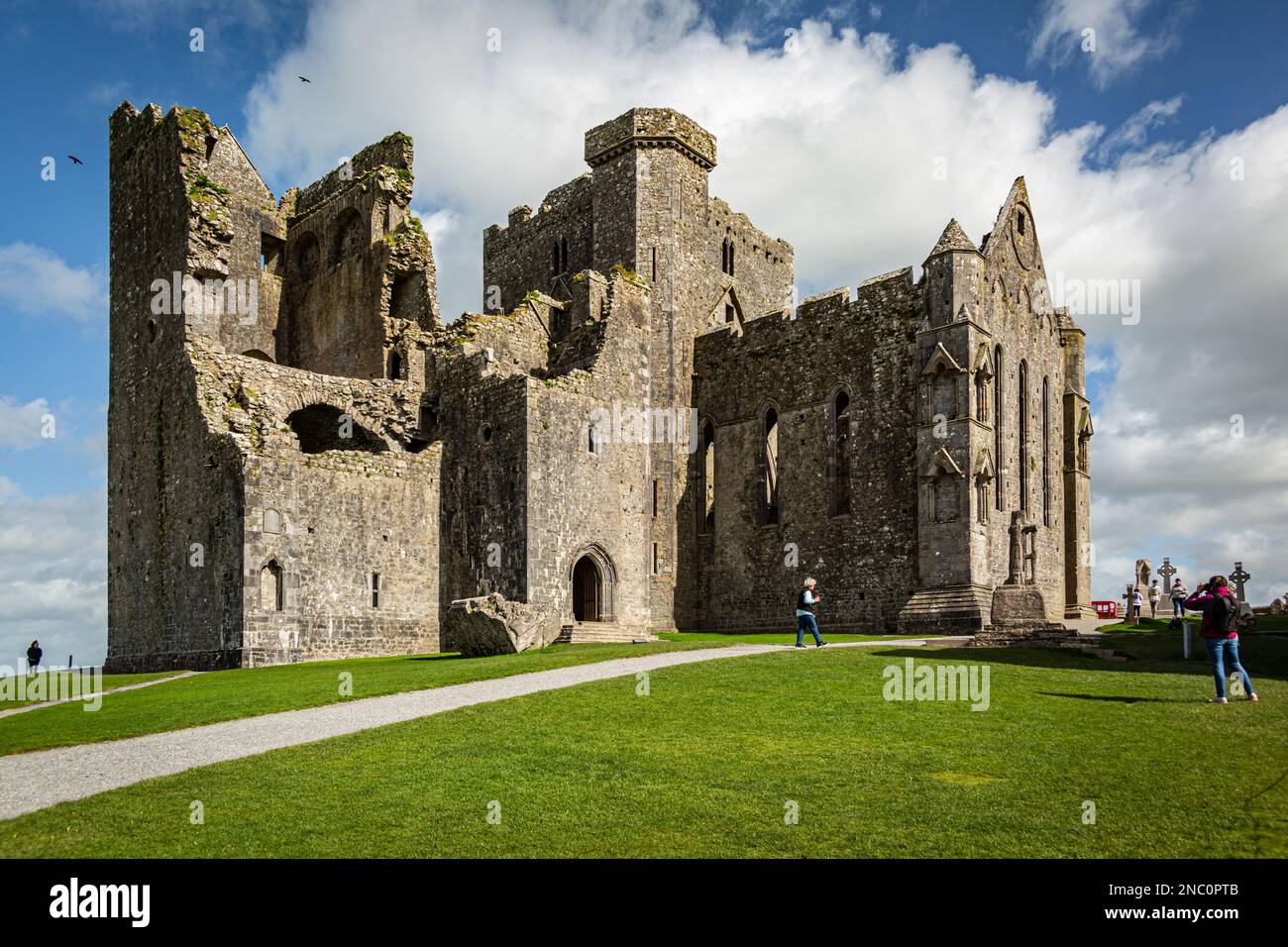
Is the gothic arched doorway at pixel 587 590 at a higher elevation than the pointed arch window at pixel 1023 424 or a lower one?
lower

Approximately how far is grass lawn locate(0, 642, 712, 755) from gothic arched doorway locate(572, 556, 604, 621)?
6193mm

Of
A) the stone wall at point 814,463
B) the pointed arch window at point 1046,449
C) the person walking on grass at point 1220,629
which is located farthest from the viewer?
the pointed arch window at point 1046,449

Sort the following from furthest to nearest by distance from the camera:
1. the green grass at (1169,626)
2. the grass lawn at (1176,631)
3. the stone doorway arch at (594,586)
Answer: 1. the stone doorway arch at (594,586)
2. the green grass at (1169,626)
3. the grass lawn at (1176,631)

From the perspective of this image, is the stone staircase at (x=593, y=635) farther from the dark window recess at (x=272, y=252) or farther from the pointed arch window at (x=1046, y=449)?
the dark window recess at (x=272, y=252)

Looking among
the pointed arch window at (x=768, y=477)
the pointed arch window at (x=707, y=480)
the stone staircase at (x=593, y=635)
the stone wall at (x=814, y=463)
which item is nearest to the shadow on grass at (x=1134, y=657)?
the stone staircase at (x=593, y=635)

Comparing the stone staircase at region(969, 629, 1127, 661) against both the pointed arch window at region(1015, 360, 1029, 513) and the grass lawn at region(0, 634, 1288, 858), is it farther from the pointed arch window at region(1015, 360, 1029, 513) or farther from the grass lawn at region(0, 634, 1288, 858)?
the pointed arch window at region(1015, 360, 1029, 513)

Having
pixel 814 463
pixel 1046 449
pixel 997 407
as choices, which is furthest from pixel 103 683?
pixel 1046 449

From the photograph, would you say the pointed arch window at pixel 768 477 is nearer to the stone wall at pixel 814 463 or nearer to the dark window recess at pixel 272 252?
the stone wall at pixel 814 463

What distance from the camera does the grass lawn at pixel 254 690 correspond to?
15.7 meters

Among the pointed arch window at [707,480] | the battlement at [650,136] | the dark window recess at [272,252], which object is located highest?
the battlement at [650,136]

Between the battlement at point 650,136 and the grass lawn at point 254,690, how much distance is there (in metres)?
19.2

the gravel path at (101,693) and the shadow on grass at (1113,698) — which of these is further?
the gravel path at (101,693)

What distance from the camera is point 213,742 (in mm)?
13844
